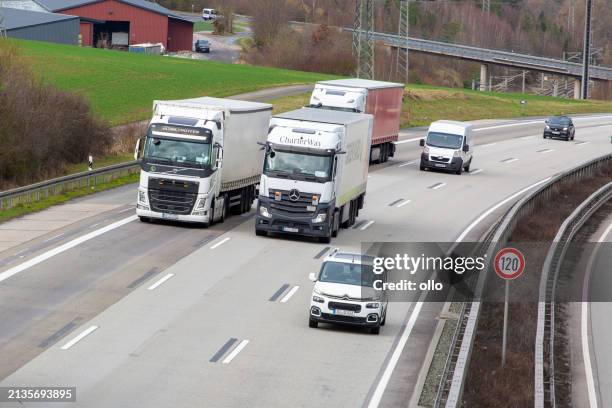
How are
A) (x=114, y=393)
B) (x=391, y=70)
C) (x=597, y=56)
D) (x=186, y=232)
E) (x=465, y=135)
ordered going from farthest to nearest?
(x=597, y=56), (x=391, y=70), (x=465, y=135), (x=186, y=232), (x=114, y=393)

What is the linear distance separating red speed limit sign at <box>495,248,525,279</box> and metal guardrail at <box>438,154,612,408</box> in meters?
1.45

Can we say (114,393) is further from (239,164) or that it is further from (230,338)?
(239,164)

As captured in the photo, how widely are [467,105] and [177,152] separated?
203ft

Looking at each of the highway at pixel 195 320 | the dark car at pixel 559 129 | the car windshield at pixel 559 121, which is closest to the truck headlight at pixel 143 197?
the highway at pixel 195 320

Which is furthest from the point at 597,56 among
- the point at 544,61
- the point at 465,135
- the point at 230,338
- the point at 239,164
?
the point at 230,338

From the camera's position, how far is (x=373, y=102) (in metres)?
53.5

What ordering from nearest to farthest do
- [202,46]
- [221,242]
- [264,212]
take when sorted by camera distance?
[221,242] < [264,212] < [202,46]

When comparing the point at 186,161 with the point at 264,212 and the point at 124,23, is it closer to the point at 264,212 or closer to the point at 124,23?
the point at 264,212

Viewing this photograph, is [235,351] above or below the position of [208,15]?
below

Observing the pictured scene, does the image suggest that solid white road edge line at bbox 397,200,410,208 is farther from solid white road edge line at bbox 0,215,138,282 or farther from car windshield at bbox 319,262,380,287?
car windshield at bbox 319,262,380,287

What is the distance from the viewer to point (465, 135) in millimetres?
55438

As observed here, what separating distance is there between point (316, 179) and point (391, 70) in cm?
9844

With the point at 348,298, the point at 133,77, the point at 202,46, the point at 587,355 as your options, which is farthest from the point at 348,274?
the point at 202,46

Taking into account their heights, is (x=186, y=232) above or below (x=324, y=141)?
below
